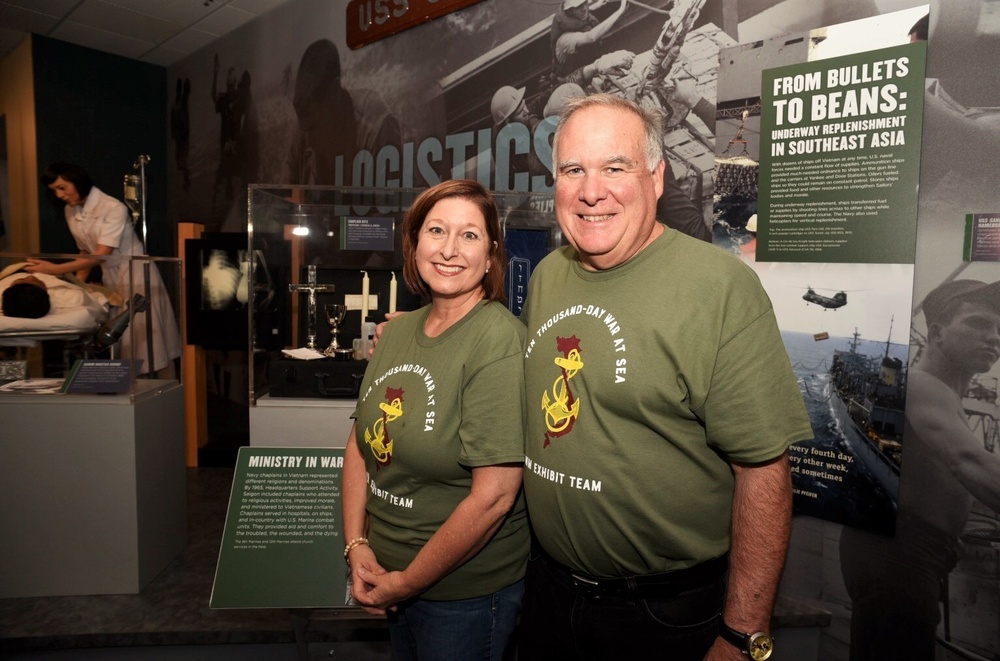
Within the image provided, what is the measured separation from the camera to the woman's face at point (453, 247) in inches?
57.0

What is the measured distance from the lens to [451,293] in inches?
57.5

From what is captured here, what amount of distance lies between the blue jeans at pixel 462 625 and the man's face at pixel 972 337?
167 cm

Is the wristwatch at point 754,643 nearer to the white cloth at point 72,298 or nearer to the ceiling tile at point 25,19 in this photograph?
the white cloth at point 72,298

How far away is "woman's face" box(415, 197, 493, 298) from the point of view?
1447 millimetres

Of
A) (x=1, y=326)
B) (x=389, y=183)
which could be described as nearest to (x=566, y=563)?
(x=1, y=326)

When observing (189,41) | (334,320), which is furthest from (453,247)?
(189,41)

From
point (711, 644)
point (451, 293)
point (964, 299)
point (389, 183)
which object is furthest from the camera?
point (389, 183)

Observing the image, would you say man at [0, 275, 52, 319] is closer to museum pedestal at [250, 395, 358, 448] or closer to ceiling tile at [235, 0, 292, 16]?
museum pedestal at [250, 395, 358, 448]

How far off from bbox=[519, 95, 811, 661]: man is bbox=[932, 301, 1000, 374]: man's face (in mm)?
1365

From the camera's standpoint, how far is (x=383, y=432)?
1.44 meters

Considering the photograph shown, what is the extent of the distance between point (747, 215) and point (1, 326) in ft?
10.4

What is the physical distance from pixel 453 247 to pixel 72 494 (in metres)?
2.30

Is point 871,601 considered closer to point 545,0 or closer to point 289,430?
point 289,430

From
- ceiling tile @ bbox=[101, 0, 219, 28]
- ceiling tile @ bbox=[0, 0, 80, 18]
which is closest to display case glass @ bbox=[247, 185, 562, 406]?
ceiling tile @ bbox=[101, 0, 219, 28]
